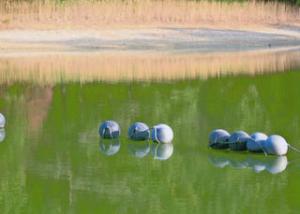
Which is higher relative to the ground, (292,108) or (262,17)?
(262,17)

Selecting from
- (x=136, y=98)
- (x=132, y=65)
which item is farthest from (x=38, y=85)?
(x=132, y=65)

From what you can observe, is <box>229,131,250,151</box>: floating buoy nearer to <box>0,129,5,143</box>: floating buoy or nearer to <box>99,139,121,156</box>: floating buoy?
<box>99,139,121,156</box>: floating buoy

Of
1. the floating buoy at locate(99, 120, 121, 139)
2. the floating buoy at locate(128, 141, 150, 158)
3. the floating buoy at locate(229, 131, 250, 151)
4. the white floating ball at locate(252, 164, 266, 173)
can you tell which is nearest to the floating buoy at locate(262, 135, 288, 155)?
the floating buoy at locate(229, 131, 250, 151)

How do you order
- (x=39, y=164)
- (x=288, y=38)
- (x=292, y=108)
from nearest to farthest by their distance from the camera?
1. (x=39, y=164)
2. (x=292, y=108)
3. (x=288, y=38)

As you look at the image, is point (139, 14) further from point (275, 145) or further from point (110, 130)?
point (275, 145)

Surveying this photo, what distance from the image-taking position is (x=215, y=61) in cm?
3959

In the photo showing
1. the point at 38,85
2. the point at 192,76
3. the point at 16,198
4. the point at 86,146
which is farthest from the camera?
the point at 192,76

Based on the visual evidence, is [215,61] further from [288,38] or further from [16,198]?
[16,198]

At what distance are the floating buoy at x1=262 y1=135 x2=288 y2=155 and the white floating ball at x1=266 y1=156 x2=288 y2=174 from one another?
4.7 inches

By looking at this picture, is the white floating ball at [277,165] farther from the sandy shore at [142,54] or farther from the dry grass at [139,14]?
the dry grass at [139,14]

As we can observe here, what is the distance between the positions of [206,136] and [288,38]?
31.4m

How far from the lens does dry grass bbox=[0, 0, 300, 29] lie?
150 feet

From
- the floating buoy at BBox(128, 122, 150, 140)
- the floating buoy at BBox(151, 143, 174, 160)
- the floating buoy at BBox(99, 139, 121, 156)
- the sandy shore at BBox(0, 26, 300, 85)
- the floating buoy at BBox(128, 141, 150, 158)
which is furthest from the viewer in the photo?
the sandy shore at BBox(0, 26, 300, 85)

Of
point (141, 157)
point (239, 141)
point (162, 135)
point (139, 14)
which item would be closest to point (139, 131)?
point (162, 135)
